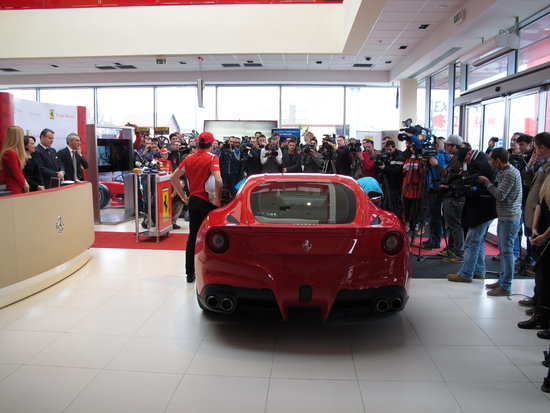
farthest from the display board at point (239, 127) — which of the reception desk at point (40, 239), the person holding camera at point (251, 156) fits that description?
the reception desk at point (40, 239)

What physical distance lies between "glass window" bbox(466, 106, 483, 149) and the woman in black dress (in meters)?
7.72

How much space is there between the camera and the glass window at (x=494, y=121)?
795 centimetres

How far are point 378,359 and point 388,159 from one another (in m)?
4.72

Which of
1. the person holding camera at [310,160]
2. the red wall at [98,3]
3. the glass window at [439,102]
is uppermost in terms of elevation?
the red wall at [98,3]

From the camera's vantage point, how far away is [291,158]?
8938 millimetres

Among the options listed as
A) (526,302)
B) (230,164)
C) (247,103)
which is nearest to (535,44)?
(526,302)

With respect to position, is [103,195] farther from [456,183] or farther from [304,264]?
[304,264]

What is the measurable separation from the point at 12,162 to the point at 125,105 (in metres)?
12.9

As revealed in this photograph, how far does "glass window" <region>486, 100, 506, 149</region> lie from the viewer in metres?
7.95

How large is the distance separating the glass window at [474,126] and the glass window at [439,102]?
3356 mm

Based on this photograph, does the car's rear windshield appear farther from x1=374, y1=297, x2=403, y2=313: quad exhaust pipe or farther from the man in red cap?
the man in red cap

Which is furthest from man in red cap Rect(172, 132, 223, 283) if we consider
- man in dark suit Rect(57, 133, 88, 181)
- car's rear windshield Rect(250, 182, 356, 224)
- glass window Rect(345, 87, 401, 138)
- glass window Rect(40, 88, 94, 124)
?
glass window Rect(40, 88, 94, 124)

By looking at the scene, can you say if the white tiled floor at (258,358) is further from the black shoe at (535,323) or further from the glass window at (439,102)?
the glass window at (439,102)

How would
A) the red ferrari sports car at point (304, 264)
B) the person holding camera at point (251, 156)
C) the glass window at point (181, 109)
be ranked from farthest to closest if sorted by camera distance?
the glass window at point (181, 109) < the person holding camera at point (251, 156) < the red ferrari sports car at point (304, 264)
